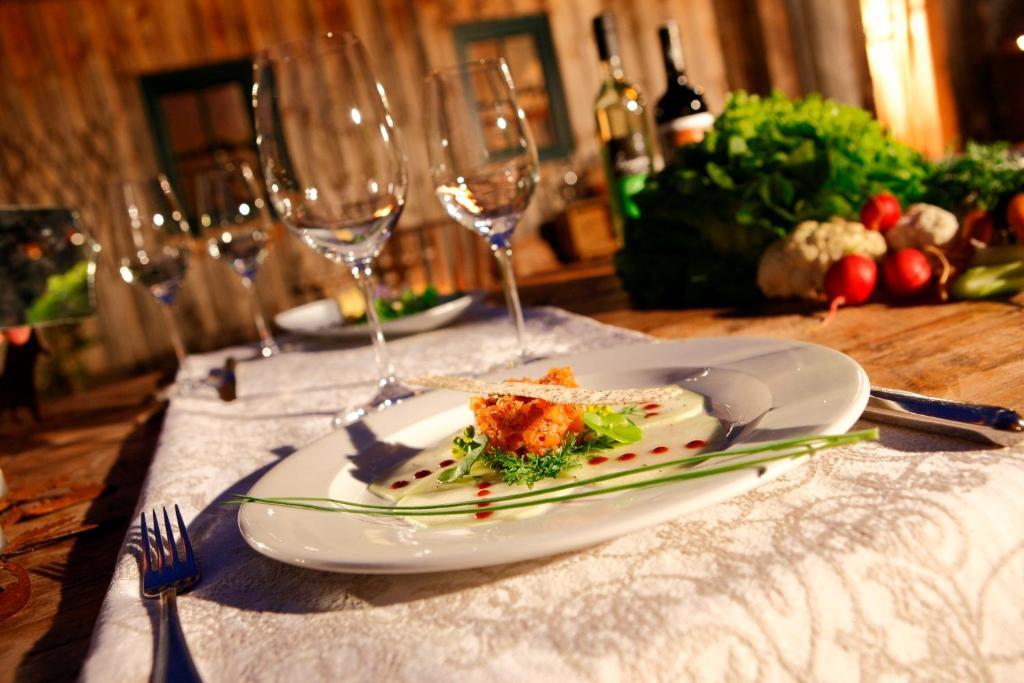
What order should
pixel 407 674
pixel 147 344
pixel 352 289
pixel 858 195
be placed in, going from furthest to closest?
pixel 147 344 < pixel 352 289 < pixel 858 195 < pixel 407 674

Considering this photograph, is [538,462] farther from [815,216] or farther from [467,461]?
[815,216]

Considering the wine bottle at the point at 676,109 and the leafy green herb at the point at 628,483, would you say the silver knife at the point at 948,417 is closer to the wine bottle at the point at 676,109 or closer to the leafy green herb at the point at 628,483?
the leafy green herb at the point at 628,483

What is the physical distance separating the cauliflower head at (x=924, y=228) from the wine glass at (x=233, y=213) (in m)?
1.01

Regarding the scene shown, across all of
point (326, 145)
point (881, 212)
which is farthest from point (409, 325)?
point (881, 212)

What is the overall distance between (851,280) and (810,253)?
8 centimetres

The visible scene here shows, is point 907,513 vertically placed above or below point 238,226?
below

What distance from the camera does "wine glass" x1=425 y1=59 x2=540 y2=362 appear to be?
2.85 feet

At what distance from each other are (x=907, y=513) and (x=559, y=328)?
76 cm

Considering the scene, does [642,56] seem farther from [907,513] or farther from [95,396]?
[907,513]

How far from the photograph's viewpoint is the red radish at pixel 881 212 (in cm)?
102

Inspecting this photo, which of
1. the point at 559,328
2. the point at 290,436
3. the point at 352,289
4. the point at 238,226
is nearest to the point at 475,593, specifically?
the point at 290,436

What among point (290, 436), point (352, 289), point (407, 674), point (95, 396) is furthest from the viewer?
point (352, 289)

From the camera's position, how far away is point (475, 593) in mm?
432

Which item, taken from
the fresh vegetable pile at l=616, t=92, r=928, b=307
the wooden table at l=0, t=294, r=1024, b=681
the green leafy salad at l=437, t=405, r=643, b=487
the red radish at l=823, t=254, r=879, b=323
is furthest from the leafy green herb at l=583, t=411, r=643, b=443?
the fresh vegetable pile at l=616, t=92, r=928, b=307
